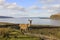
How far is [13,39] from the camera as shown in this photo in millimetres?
16547

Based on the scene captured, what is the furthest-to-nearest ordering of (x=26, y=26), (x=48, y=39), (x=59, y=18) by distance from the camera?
(x=59, y=18) → (x=26, y=26) → (x=48, y=39)

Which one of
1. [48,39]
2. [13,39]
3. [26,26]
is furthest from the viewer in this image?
[26,26]

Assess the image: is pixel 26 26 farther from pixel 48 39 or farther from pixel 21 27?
pixel 48 39

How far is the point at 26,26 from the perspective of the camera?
28.3 meters

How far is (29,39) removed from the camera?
17.1 m

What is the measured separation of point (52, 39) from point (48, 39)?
437 millimetres

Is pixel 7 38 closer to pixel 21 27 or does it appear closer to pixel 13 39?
pixel 13 39

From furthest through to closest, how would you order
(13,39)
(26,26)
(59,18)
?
1. (59,18)
2. (26,26)
3. (13,39)

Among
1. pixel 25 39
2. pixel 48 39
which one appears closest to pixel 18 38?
pixel 25 39

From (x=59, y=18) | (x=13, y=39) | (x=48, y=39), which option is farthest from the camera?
(x=59, y=18)

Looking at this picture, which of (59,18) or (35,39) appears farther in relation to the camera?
(59,18)

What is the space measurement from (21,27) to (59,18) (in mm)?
52863

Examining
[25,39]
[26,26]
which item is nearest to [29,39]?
[25,39]

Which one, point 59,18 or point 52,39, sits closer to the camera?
point 52,39
